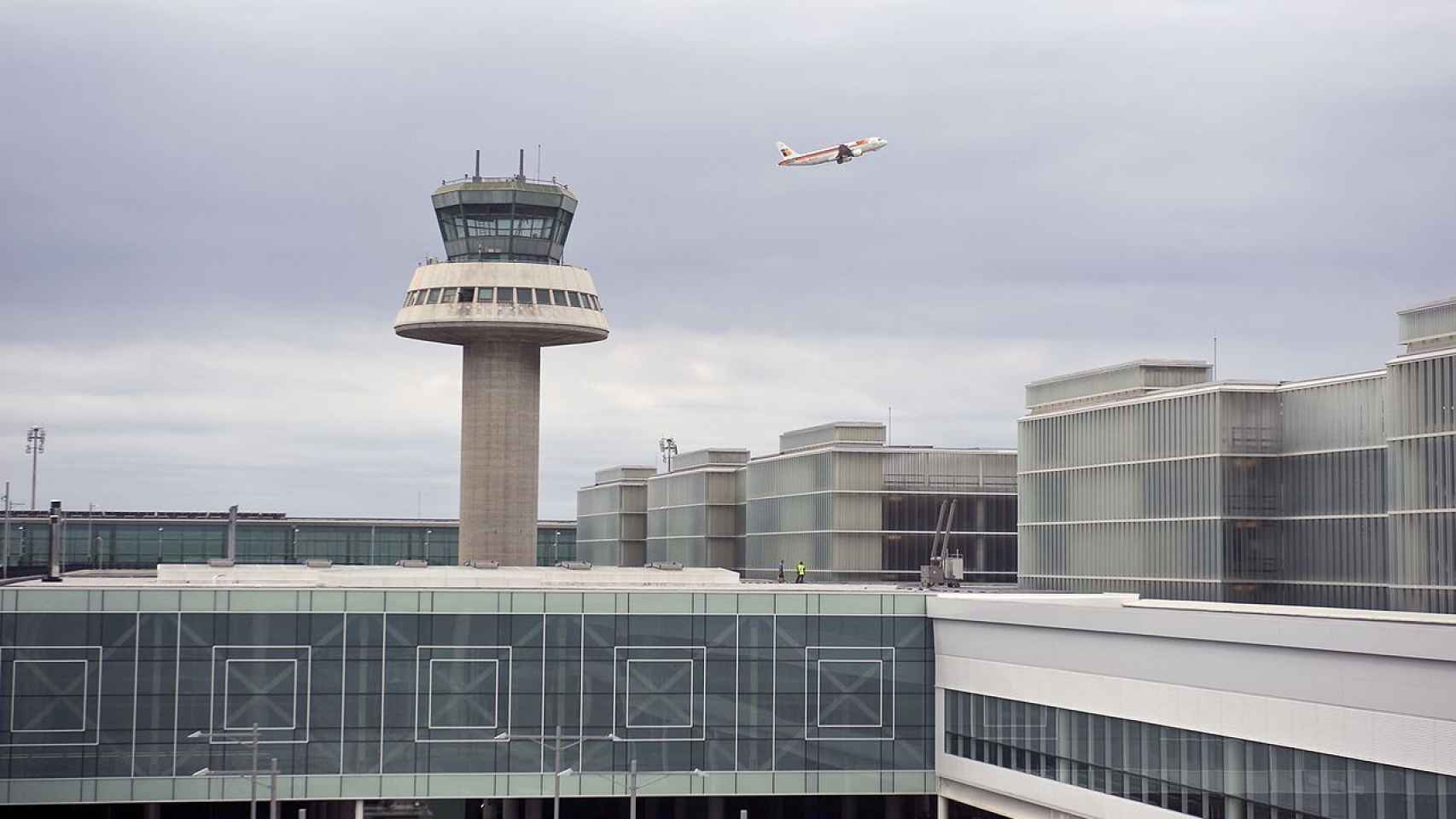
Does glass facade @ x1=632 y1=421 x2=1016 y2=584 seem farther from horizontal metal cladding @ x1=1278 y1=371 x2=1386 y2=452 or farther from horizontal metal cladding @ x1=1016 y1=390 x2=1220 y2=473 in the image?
horizontal metal cladding @ x1=1278 y1=371 x2=1386 y2=452

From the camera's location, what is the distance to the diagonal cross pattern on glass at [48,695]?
81562mm

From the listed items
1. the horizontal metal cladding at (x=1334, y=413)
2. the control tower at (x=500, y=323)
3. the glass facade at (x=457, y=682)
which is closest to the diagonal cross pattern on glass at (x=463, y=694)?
the glass facade at (x=457, y=682)

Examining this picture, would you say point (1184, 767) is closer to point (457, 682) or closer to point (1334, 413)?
point (457, 682)

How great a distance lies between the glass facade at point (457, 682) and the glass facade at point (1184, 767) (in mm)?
5127

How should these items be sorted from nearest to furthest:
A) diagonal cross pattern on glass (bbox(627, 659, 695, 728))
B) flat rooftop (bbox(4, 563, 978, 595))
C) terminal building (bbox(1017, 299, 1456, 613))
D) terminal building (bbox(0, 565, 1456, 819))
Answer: terminal building (bbox(0, 565, 1456, 819))
diagonal cross pattern on glass (bbox(627, 659, 695, 728))
flat rooftop (bbox(4, 563, 978, 595))
terminal building (bbox(1017, 299, 1456, 613))

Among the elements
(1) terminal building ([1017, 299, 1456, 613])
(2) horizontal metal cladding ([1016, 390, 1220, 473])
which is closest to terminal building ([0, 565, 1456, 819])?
(1) terminal building ([1017, 299, 1456, 613])

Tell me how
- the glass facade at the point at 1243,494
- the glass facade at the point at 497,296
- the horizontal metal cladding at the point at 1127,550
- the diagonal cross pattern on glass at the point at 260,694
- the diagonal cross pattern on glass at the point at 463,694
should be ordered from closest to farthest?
the diagonal cross pattern on glass at the point at 260,694 → the diagonal cross pattern on glass at the point at 463,694 → the glass facade at the point at 1243,494 → the horizontal metal cladding at the point at 1127,550 → the glass facade at the point at 497,296

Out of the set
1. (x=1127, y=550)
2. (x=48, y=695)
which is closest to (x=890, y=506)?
(x=1127, y=550)

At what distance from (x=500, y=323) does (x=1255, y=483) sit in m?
55.9

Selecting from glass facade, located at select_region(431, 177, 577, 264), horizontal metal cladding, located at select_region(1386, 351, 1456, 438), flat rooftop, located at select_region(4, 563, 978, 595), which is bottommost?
flat rooftop, located at select_region(4, 563, 978, 595)

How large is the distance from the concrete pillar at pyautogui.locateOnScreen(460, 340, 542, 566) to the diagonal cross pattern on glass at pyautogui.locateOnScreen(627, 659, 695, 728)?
5394 cm

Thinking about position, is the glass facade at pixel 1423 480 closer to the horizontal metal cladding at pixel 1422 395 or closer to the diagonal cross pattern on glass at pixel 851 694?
the horizontal metal cladding at pixel 1422 395

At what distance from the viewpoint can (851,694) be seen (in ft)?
283

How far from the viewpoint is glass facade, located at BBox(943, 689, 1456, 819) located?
2146 inches
